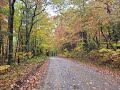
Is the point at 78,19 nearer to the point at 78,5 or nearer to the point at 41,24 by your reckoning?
the point at 78,5

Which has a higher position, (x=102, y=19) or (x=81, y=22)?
(x=81, y=22)

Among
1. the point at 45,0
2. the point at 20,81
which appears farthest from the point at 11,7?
the point at 45,0

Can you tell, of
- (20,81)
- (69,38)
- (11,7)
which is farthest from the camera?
(69,38)

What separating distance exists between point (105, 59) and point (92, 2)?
623 cm

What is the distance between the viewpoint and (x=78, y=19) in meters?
23.1

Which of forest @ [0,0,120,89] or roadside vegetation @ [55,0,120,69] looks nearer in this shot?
forest @ [0,0,120,89]

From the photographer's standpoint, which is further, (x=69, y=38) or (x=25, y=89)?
(x=69, y=38)

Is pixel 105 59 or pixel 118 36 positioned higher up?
pixel 118 36

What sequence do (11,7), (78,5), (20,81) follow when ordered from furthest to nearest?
(78,5), (11,7), (20,81)

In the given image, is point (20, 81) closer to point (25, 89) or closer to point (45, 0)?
point (25, 89)

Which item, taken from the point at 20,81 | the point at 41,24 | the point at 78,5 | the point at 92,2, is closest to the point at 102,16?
the point at 92,2

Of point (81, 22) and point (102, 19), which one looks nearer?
point (102, 19)

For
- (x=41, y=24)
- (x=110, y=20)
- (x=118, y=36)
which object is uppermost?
(x=41, y=24)

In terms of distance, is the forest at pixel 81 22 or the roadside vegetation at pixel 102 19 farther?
the roadside vegetation at pixel 102 19
